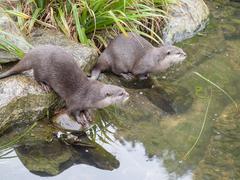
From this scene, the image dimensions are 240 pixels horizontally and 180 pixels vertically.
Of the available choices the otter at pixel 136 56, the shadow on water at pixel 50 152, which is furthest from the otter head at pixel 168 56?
the shadow on water at pixel 50 152

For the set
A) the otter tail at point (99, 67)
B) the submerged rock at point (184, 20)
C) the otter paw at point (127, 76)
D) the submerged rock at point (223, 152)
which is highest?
the otter tail at point (99, 67)

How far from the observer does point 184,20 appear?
5855mm

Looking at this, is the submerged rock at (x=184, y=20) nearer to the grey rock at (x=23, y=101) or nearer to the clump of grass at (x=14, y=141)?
the grey rock at (x=23, y=101)

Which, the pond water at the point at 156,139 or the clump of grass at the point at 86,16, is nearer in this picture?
the pond water at the point at 156,139

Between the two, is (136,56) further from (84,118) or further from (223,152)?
(223,152)

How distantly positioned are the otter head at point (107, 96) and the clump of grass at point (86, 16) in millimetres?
916

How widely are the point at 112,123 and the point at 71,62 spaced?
570mm

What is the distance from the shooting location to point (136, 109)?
14.1ft

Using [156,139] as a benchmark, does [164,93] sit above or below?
below

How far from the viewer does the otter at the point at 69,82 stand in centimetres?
398

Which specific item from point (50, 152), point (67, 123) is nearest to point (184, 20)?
point (67, 123)

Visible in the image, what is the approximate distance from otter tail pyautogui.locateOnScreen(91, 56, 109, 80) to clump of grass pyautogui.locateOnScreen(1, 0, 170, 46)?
27cm

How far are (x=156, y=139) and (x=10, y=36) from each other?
145 centimetres

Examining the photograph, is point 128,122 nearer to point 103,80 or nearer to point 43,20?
point 103,80
